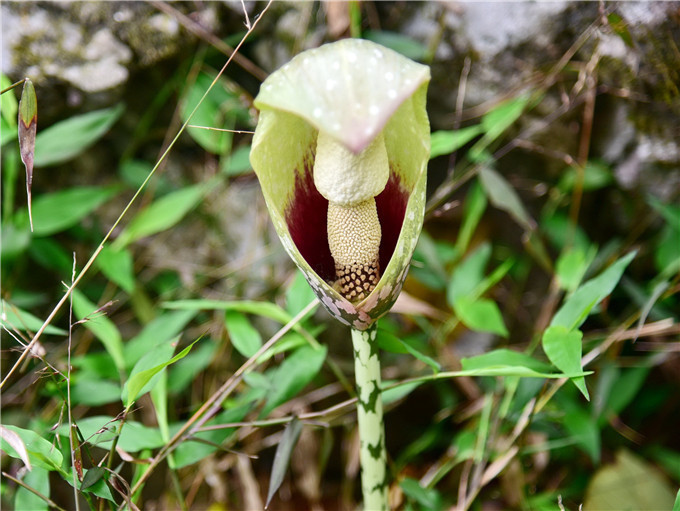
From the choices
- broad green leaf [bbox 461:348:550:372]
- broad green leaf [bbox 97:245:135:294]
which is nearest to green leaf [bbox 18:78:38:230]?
broad green leaf [bbox 97:245:135:294]

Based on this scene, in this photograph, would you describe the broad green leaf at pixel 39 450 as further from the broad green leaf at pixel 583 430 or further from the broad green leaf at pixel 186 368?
the broad green leaf at pixel 583 430

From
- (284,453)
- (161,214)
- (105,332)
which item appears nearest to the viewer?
(284,453)

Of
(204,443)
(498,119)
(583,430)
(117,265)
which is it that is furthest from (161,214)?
(583,430)

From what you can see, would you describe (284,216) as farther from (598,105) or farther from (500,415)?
(598,105)

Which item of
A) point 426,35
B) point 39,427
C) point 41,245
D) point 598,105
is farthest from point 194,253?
point 598,105

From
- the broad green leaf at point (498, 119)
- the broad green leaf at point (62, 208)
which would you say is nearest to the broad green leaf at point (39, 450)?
the broad green leaf at point (62, 208)

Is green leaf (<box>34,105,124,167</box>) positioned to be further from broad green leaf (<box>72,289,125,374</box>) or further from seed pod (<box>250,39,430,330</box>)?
seed pod (<box>250,39,430,330</box>)

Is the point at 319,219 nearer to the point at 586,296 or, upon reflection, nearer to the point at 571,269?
the point at 586,296

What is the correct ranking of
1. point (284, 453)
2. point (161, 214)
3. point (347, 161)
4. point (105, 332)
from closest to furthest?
point (347, 161)
point (284, 453)
point (105, 332)
point (161, 214)
